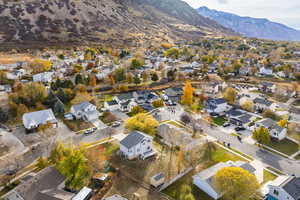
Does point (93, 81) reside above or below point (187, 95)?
below

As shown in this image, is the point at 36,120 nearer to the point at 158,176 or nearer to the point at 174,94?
the point at 158,176

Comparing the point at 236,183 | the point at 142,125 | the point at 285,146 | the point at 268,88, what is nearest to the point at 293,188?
the point at 236,183

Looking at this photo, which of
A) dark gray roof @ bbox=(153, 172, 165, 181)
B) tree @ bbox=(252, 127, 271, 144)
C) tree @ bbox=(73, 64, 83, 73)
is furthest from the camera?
tree @ bbox=(73, 64, 83, 73)

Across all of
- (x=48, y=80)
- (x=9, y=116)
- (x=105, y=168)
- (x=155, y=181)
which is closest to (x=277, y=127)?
Result: (x=155, y=181)

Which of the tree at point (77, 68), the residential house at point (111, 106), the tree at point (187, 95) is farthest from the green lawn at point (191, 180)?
the tree at point (77, 68)

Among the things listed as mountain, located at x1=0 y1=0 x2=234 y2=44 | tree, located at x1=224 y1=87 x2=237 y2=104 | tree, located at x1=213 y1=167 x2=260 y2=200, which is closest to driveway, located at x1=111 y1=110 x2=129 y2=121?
tree, located at x1=213 y1=167 x2=260 y2=200

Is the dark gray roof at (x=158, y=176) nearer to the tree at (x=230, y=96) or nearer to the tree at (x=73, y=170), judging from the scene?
the tree at (x=73, y=170)

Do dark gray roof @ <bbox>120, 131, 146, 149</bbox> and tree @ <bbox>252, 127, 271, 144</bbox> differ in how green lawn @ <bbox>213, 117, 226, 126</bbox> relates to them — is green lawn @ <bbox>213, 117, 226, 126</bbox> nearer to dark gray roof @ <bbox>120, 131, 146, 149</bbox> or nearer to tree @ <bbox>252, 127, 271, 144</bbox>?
tree @ <bbox>252, 127, 271, 144</bbox>
